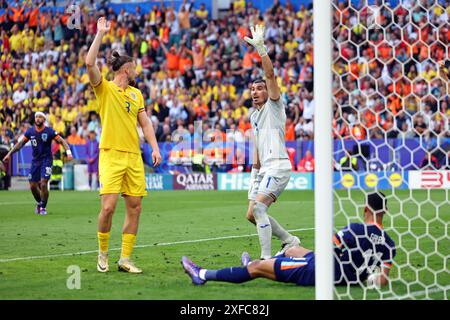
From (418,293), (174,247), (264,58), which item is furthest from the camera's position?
(174,247)

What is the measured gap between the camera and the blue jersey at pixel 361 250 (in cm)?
686

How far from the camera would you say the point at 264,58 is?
8.02 m

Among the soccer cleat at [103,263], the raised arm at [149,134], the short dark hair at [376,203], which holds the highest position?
the raised arm at [149,134]

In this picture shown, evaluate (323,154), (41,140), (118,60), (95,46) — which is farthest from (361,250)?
(41,140)

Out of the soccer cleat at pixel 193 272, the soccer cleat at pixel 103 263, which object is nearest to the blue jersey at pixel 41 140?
the soccer cleat at pixel 103 263

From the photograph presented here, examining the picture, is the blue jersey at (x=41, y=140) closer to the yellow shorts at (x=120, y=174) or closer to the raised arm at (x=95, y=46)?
the yellow shorts at (x=120, y=174)

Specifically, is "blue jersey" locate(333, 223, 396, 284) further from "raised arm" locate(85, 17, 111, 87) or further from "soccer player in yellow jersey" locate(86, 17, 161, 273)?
"raised arm" locate(85, 17, 111, 87)

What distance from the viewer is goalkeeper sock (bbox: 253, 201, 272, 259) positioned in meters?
8.73

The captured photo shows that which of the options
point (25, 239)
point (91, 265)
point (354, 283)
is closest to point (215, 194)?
point (25, 239)

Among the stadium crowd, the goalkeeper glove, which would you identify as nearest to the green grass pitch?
the goalkeeper glove

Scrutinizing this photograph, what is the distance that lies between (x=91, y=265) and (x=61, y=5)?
86.3 feet

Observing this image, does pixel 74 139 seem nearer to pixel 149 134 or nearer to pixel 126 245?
pixel 149 134

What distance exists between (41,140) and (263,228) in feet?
32.0

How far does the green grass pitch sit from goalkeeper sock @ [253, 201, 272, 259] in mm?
475
